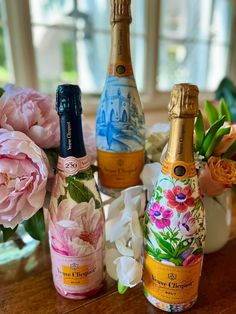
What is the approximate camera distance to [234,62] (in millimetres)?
1975

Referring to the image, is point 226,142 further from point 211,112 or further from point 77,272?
point 77,272

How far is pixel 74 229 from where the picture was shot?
1.17 feet

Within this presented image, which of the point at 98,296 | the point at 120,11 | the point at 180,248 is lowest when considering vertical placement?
the point at 98,296

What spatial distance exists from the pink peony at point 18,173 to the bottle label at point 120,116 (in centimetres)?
13

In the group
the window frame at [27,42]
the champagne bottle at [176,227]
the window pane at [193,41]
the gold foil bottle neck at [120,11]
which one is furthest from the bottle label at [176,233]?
the window pane at [193,41]

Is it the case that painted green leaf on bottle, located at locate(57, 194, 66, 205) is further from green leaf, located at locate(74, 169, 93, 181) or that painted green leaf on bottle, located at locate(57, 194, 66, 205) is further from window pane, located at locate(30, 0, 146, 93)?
window pane, located at locate(30, 0, 146, 93)

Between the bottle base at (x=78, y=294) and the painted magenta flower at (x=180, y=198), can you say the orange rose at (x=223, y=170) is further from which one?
the bottle base at (x=78, y=294)

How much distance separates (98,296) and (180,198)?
0.20m

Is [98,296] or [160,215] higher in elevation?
[160,215]

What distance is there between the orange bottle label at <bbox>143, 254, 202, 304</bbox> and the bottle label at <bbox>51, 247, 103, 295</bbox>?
7 cm

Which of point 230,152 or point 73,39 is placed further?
point 73,39

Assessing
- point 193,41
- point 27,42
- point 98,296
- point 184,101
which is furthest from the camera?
point 193,41

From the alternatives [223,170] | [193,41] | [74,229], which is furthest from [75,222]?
[193,41]

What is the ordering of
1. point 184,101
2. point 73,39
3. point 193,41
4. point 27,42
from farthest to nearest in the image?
point 193,41
point 73,39
point 27,42
point 184,101
